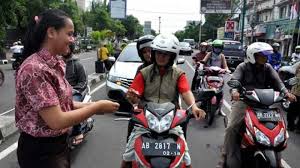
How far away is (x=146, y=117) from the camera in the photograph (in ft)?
10.5

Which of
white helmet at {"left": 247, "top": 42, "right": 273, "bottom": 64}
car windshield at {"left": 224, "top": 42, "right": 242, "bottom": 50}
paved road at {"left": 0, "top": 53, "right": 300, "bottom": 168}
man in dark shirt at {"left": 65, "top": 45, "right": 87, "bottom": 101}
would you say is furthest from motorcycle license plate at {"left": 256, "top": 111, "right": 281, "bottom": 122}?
car windshield at {"left": 224, "top": 42, "right": 242, "bottom": 50}

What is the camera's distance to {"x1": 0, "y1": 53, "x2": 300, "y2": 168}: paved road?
17.0ft

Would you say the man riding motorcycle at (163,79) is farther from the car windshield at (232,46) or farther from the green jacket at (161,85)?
the car windshield at (232,46)

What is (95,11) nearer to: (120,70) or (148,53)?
(120,70)

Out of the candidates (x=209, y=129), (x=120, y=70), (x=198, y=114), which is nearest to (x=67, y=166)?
(x=198, y=114)

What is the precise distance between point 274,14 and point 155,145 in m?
45.5

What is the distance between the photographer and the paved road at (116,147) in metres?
5.19

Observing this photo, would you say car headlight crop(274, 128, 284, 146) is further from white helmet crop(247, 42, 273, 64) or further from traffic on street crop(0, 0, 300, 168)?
white helmet crop(247, 42, 273, 64)

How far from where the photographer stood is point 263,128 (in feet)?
13.2

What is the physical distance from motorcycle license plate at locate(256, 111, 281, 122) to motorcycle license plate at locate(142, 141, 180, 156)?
4.64 ft

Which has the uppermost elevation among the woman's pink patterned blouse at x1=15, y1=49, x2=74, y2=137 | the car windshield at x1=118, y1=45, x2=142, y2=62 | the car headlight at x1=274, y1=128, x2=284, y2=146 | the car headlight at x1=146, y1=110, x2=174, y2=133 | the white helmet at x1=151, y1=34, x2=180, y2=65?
the white helmet at x1=151, y1=34, x2=180, y2=65

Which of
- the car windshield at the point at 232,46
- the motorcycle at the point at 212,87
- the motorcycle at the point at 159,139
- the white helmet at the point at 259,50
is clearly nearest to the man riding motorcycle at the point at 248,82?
the white helmet at the point at 259,50

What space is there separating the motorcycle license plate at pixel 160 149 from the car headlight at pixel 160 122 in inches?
4.4

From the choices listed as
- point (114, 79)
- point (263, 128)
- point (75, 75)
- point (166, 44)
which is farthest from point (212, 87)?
point (166, 44)
